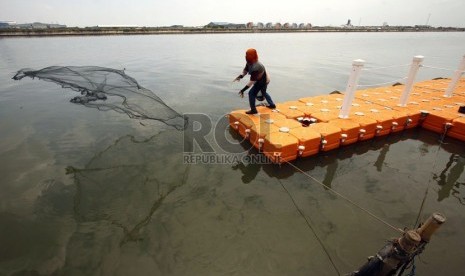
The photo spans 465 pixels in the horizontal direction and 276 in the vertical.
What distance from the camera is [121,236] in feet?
13.3

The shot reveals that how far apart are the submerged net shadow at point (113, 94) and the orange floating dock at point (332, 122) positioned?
282 centimetres

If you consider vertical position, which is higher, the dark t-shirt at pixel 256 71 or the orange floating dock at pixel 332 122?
the dark t-shirt at pixel 256 71

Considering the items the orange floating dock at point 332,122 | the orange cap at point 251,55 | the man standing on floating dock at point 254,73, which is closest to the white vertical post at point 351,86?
the orange floating dock at point 332,122

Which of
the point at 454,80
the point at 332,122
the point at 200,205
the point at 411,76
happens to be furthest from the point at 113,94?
the point at 454,80

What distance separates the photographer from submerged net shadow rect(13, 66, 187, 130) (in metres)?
8.67

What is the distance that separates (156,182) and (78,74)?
10.3 metres

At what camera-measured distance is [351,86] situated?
6.82 m

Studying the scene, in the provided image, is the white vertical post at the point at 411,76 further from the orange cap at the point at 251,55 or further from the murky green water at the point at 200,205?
the orange cap at the point at 251,55

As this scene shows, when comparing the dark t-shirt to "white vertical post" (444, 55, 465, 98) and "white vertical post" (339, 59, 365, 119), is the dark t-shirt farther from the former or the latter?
"white vertical post" (444, 55, 465, 98)

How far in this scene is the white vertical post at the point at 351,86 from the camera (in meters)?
6.53

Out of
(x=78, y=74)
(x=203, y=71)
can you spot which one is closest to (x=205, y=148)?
(x=78, y=74)

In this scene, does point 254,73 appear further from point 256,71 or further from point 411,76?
point 411,76

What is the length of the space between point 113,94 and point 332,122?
893 centimetres

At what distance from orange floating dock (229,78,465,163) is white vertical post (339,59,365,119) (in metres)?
0.25
